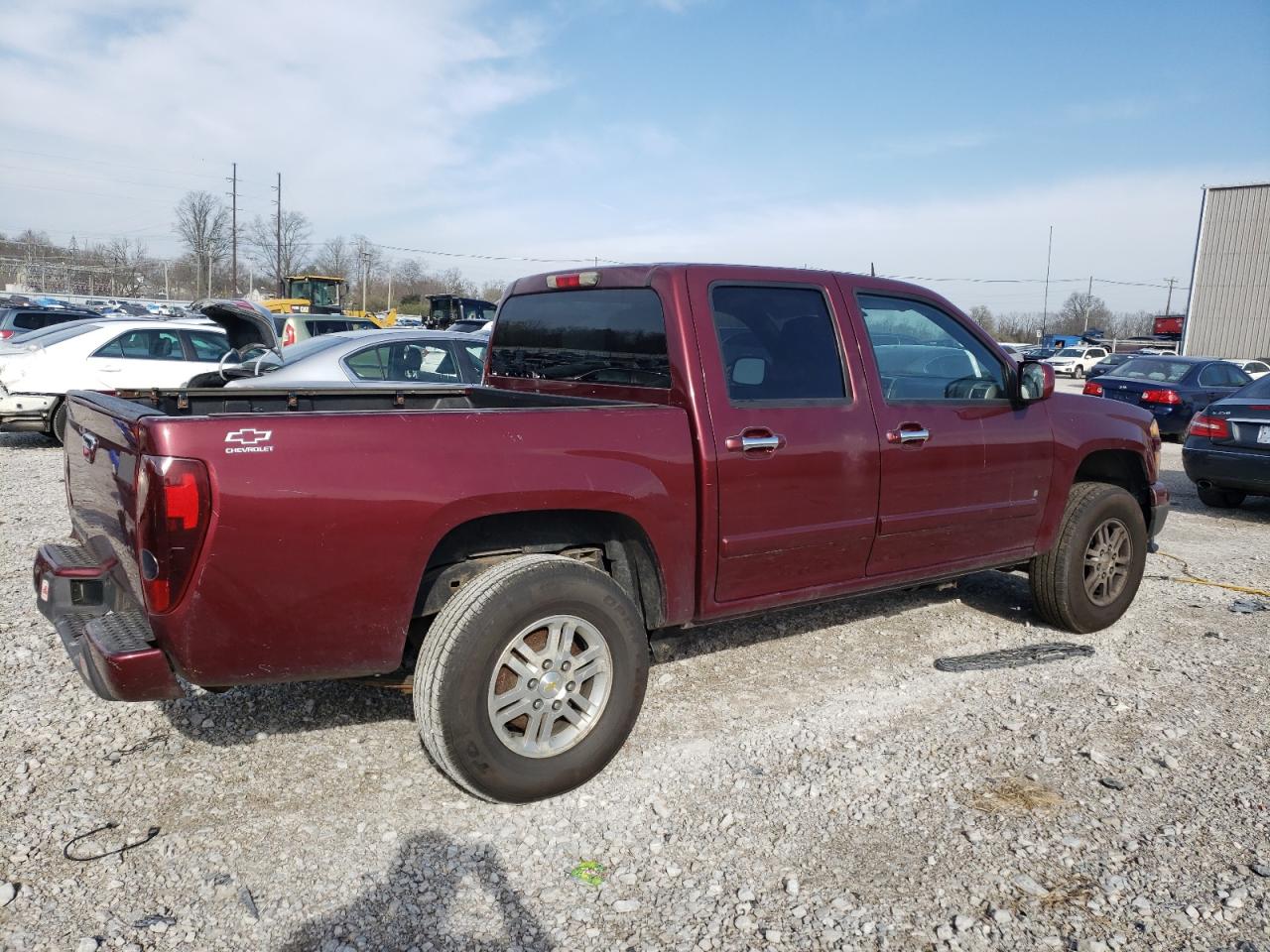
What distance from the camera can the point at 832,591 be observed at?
13.7 feet

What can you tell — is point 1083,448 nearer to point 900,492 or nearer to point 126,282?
point 900,492

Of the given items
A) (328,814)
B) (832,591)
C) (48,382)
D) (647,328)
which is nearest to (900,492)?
(832,591)

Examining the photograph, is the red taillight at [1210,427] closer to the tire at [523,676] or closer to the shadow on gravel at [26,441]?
the tire at [523,676]

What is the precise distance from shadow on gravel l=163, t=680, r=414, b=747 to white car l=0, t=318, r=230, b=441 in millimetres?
8190

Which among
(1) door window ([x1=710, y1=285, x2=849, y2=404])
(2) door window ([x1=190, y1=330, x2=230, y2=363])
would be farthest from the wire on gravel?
(2) door window ([x1=190, y1=330, x2=230, y2=363])

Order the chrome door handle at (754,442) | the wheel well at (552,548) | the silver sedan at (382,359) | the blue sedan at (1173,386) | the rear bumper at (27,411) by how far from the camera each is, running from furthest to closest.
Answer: the blue sedan at (1173,386)
the rear bumper at (27,411)
the silver sedan at (382,359)
the chrome door handle at (754,442)
the wheel well at (552,548)

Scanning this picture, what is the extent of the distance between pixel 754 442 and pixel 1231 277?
46652 mm

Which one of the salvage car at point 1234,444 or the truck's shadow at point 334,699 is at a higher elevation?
the salvage car at point 1234,444

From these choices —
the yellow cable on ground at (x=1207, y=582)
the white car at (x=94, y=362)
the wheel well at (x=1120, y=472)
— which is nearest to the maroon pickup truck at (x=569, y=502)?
the wheel well at (x=1120, y=472)

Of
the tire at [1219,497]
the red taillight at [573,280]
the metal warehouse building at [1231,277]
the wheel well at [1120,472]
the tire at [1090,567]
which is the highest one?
the metal warehouse building at [1231,277]

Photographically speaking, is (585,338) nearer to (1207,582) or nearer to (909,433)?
(909,433)

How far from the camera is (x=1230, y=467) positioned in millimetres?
9078

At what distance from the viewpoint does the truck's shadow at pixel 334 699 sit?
12.7ft

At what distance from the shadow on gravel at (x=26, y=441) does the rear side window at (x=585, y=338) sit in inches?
386
